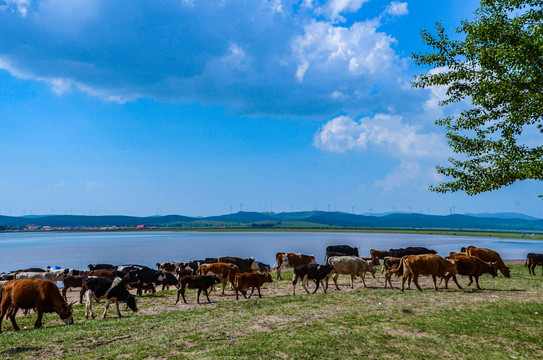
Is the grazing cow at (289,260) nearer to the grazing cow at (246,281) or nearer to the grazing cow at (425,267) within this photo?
the grazing cow at (246,281)

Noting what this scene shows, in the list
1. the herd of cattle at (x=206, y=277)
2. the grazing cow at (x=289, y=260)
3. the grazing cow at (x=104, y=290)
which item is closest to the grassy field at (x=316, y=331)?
the grazing cow at (x=104, y=290)

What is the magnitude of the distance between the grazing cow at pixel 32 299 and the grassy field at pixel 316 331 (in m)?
0.71

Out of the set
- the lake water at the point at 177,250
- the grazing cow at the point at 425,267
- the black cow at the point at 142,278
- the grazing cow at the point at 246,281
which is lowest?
the lake water at the point at 177,250

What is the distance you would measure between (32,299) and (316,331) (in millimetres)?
10403

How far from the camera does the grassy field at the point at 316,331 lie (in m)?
8.12

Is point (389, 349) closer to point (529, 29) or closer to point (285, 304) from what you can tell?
point (285, 304)

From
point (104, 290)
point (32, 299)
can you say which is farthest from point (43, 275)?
point (32, 299)

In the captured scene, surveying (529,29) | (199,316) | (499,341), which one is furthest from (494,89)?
(199,316)

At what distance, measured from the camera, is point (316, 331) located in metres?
9.68

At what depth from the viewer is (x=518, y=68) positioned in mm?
10758

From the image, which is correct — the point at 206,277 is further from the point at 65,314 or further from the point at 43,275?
the point at 43,275

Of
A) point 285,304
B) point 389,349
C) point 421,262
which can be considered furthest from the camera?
point 421,262

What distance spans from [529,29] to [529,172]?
15.9ft

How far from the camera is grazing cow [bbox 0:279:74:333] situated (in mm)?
12125
